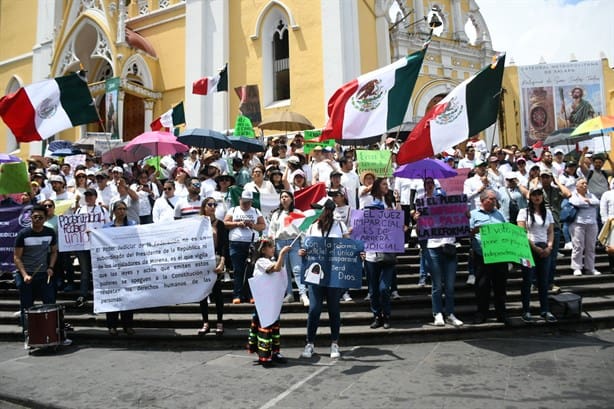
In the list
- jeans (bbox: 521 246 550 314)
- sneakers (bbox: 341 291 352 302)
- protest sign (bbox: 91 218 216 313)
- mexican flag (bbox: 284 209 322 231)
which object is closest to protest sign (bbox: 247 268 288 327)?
mexican flag (bbox: 284 209 322 231)

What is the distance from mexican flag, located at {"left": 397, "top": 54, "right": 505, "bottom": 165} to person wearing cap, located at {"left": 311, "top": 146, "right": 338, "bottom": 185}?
10.3ft

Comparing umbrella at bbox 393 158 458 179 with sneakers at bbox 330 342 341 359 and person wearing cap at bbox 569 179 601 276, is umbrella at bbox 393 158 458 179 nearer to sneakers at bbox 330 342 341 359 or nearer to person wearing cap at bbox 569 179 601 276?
person wearing cap at bbox 569 179 601 276

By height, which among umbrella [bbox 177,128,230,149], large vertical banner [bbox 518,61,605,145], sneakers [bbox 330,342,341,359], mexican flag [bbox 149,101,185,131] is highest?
large vertical banner [bbox 518,61,605,145]

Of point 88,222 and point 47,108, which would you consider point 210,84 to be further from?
point 88,222

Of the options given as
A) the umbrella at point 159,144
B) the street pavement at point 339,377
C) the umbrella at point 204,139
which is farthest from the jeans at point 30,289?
the umbrella at point 204,139

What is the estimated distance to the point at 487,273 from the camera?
23.1 feet

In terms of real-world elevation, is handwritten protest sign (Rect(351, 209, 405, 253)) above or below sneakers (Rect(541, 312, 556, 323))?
above

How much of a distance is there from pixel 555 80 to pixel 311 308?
25.6 meters

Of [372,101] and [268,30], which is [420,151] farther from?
[268,30]

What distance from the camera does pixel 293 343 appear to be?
6785 mm

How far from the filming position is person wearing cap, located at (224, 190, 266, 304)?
7672 mm

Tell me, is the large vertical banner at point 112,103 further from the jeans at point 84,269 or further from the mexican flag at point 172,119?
the jeans at point 84,269

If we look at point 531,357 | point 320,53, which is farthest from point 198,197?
point 320,53

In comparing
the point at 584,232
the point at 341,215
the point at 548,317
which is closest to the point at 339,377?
the point at 341,215
